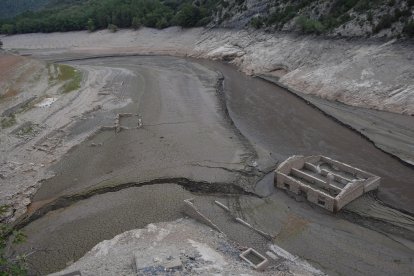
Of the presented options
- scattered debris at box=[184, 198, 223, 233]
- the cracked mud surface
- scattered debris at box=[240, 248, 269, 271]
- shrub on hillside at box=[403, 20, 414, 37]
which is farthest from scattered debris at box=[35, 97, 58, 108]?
shrub on hillside at box=[403, 20, 414, 37]

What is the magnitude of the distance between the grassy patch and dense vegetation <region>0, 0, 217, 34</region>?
4410 cm

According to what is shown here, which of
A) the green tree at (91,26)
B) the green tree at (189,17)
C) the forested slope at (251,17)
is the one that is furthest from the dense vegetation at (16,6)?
the green tree at (189,17)

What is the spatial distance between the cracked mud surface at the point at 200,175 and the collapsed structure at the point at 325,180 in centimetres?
67

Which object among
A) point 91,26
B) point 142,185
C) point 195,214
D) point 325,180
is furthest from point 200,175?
point 91,26

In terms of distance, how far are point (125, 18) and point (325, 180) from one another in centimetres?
7452

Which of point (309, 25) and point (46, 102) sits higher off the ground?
point (309, 25)

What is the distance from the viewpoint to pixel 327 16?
4988 cm

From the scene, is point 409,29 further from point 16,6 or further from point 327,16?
point 16,6

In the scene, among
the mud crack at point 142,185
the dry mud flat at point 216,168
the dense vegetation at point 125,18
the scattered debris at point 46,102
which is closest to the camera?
the dry mud flat at point 216,168

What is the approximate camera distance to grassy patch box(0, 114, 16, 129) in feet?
114

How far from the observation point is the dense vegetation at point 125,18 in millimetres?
76250

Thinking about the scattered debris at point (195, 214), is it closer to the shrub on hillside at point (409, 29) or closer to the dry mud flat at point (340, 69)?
the dry mud flat at point (340, 69)

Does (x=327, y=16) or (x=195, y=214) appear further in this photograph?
(x=327, y=16)

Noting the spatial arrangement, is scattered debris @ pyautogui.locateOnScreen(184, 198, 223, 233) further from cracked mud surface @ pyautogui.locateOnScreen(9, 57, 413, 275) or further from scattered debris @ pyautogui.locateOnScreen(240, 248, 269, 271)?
scattered debris @ pyautogui.locateOnScreen(240, 248, 269, 271)
